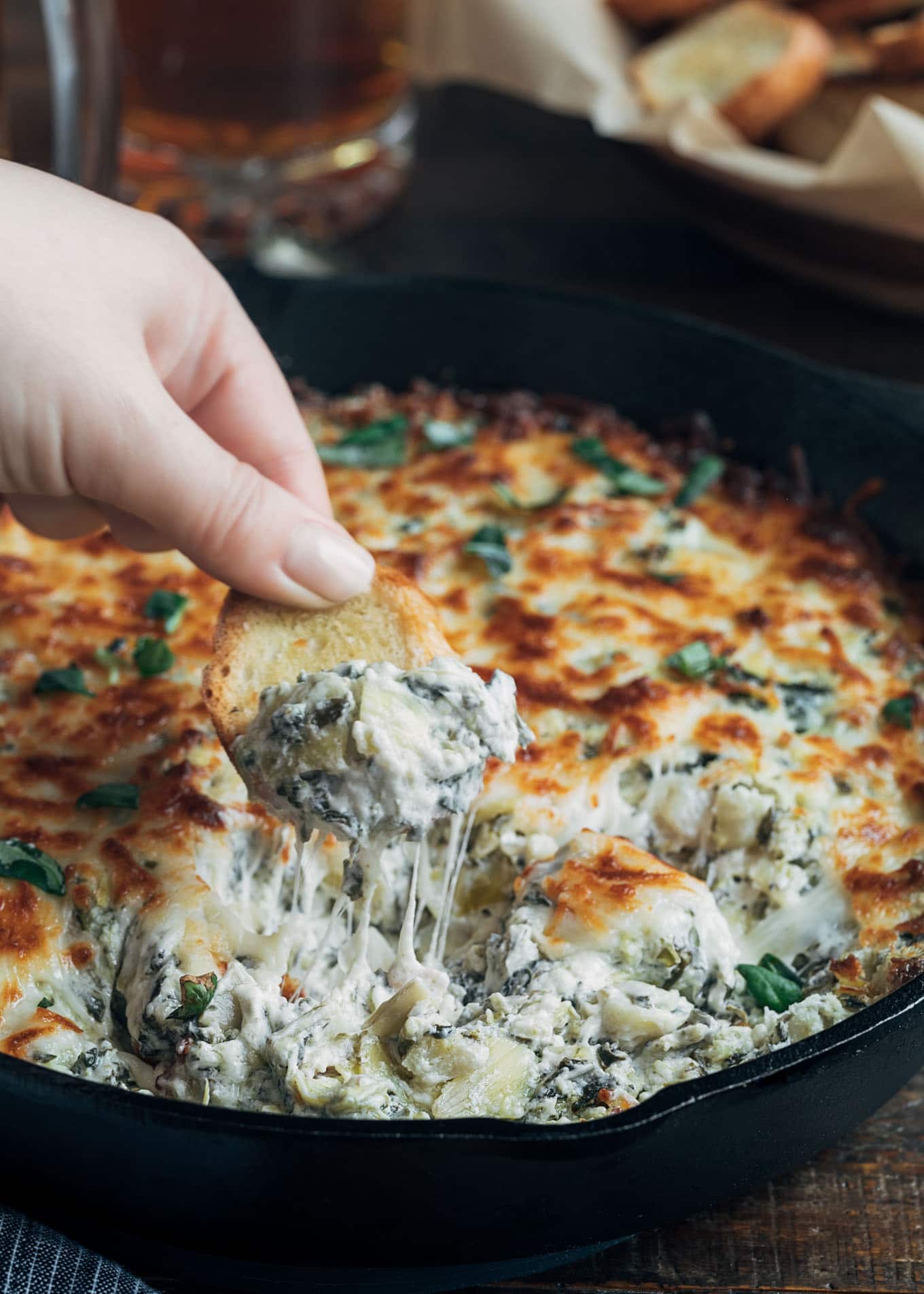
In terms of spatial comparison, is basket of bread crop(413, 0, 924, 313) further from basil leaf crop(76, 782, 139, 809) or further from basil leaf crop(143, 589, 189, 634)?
basil leaf crop(76, 782, 139, 809)

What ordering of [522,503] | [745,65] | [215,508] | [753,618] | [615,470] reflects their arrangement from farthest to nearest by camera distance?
[745,65] < [615,470] < [522,503] < [753,618] < [215,508]

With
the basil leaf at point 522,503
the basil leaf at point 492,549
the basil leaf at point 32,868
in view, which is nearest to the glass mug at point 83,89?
the basil leaf at point 522,503

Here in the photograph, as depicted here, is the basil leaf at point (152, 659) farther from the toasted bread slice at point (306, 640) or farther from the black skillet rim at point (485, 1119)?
the black skillet rim at point (485, 1119)

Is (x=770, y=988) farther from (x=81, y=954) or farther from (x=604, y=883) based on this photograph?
(x=81, y=954)

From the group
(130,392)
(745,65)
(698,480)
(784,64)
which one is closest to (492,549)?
(698,480)

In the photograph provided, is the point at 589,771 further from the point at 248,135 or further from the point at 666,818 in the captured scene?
the point at 248,135

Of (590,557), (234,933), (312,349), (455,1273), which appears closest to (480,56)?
(312,349)
